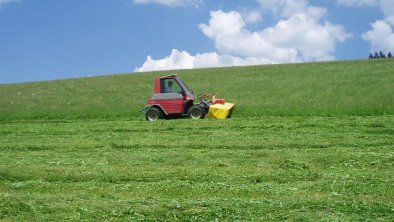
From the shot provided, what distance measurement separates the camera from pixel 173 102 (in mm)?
19422

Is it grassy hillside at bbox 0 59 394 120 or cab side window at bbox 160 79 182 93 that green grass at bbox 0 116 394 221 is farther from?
grassy hillside at bbox 0 59 394 120

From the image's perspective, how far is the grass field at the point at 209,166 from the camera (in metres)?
6.75

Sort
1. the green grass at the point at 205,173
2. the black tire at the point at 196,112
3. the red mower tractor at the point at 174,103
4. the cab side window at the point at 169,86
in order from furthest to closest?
the cab side window at the point at 169,86
the red mower tractor at the point at 174,103
the black tire at the point at 196,112
the green grass at the point at 205,173

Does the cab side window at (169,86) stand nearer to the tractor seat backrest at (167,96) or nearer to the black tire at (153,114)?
the tractor seat backrest at (167,96)

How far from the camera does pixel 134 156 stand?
1116 centimetres

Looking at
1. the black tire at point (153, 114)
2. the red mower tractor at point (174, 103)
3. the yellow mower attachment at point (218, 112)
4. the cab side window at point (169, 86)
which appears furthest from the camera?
the black tire at point (153, 114)

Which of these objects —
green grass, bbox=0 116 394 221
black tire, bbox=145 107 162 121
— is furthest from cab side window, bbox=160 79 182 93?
green grass, bbox=0 116 394 221

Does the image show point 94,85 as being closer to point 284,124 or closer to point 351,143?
point 284,124

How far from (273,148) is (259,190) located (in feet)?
14.2

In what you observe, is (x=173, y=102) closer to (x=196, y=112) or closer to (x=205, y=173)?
(x=196, y=112)

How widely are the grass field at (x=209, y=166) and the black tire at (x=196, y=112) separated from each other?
6.63 ft

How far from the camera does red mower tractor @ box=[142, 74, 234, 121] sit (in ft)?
62.7

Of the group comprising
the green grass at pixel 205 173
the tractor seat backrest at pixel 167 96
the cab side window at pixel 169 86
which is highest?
the cab side window at pixel 169 86

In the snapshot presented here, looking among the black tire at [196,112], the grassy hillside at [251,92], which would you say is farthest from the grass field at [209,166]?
the black tire at [196,112]
